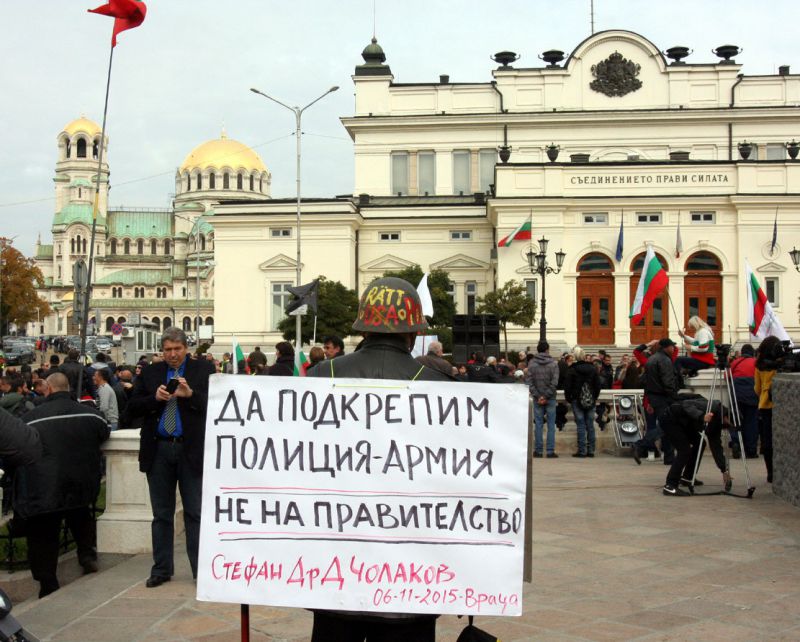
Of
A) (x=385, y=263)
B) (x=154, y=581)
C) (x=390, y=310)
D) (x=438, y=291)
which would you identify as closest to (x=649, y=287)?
(x=438, y=291)

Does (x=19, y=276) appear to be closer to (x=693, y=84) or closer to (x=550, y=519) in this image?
(x=693, y=84)

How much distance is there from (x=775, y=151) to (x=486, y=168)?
16.9 metres

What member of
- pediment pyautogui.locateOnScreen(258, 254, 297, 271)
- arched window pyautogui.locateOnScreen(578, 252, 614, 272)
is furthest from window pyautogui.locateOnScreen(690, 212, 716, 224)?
pediment pyautogui.locateOnScreen(258, 254, 297, 271)

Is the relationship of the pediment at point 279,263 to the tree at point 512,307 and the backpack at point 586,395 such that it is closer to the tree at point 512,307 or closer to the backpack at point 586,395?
the tree at point 512,307

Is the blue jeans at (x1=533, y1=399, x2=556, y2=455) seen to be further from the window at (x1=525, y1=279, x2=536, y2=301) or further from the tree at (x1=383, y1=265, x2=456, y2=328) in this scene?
the window at (x1=525, y1=279, x2=536, y2=301)

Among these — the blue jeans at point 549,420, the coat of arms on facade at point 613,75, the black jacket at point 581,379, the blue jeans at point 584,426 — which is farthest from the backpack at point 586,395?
the coat of arms on facade at point 613,75

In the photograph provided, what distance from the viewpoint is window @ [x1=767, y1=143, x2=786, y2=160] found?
5791cm

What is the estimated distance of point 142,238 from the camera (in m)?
173

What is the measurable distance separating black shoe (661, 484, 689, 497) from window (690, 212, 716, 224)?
4014 centimetres

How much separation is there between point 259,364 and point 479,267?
4244cm

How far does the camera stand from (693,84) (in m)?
58.6

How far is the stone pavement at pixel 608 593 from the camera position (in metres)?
6.55

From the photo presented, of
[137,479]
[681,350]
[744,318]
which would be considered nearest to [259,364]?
[137,479]

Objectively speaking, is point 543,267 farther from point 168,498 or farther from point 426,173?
point 168,498
